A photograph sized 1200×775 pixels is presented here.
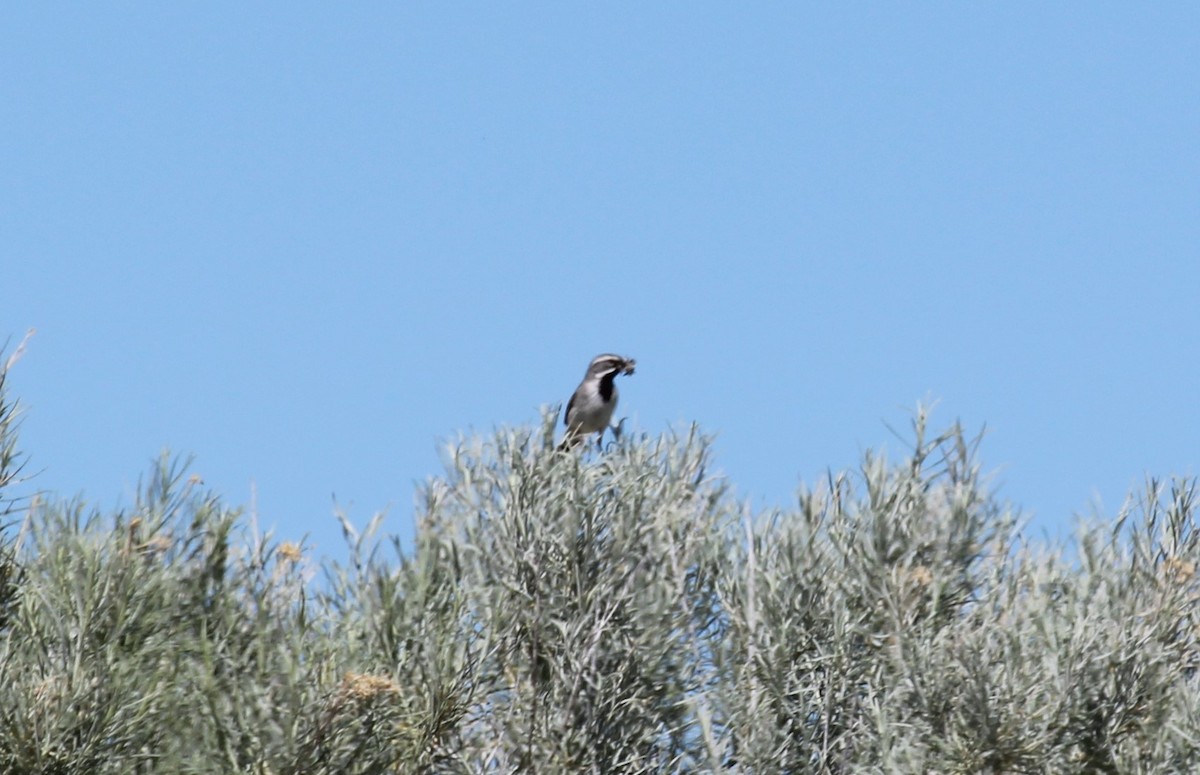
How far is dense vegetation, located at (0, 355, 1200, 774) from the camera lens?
283 inches

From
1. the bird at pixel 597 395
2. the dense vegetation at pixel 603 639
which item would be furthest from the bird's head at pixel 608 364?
the dense vegetation at pixel 603 639

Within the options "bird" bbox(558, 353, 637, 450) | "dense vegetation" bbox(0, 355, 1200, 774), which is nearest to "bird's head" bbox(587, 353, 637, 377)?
"bird" bbox(558, 353, 637, 450)

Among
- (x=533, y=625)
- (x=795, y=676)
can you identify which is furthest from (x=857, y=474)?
(x=533, y=625)

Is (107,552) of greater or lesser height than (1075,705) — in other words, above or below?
above

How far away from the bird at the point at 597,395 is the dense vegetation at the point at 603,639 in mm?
4246

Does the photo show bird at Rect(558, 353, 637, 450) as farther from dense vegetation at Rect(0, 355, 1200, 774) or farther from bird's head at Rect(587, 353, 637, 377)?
dense vegetation at Rect(0, 355, 1200, 774)

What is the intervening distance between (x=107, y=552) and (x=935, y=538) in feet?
12.9

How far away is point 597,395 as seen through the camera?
13.1 meters

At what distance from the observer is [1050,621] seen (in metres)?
7.52

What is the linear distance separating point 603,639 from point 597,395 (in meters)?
5.34

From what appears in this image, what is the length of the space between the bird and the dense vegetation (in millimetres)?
4246

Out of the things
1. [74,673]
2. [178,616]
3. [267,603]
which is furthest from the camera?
[178,616]

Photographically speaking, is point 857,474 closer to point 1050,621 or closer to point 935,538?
point 935,538

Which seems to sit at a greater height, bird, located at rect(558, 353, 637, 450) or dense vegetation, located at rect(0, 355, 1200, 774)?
bird, located at rect(558, 353, 637, 450)
